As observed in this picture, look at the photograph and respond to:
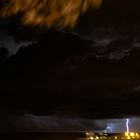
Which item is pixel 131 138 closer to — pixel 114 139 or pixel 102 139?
pixel 114 139

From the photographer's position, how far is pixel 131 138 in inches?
5487

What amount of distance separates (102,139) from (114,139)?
459 inches

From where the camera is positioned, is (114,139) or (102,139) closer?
(114,139)

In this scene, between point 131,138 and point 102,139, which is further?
point 102,139

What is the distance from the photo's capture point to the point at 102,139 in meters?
157

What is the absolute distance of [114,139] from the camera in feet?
477

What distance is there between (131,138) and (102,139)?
18.4 meters

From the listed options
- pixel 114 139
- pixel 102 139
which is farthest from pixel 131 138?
pixel 102 139

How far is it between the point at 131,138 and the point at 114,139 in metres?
6.98
